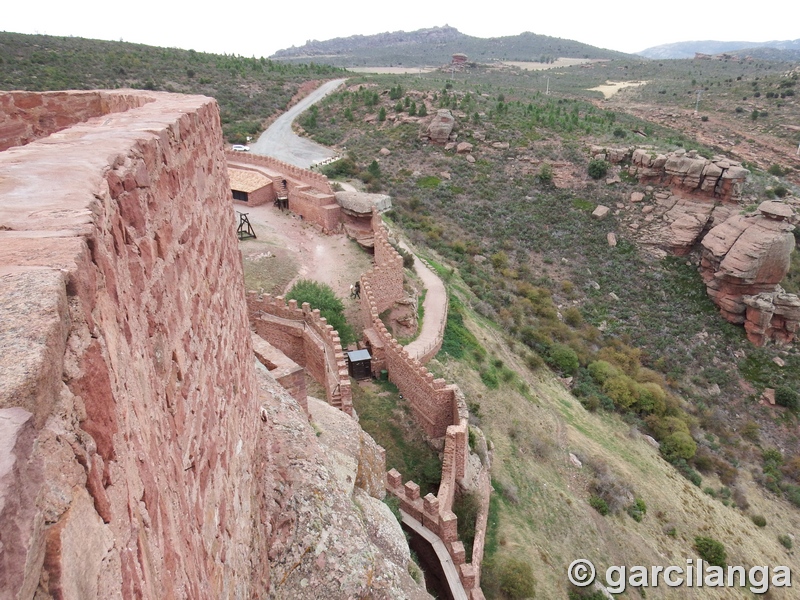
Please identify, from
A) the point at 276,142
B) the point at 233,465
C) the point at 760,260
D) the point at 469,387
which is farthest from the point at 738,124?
the point at 233,465

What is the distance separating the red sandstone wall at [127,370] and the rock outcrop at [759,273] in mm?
32939

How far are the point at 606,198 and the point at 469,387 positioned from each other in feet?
79.0

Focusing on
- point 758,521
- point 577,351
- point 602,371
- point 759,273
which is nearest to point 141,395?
point 758,521

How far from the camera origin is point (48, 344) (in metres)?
1.47

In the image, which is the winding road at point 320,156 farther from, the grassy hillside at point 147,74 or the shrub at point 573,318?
the shrub at point 573,318

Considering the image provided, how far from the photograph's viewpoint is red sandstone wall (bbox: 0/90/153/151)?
5.96 metres

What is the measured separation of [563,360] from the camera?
81.0 feet

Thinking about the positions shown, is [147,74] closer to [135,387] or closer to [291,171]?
[291,171]

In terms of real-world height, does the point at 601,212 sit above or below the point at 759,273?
above

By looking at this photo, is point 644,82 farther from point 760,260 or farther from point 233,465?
point 233,465

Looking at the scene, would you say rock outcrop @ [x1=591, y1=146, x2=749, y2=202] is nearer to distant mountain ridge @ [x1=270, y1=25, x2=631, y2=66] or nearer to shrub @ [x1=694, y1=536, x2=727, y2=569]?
shrub @ [x1=694, y1=536, x2=727, y2=569]

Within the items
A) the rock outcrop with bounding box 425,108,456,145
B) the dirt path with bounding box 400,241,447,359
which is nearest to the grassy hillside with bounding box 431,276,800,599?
the dirt path with bounding box 400,241,447,359

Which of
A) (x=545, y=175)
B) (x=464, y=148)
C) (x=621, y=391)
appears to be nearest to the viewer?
(x=621, y=391)

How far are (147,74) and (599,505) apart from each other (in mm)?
49828
